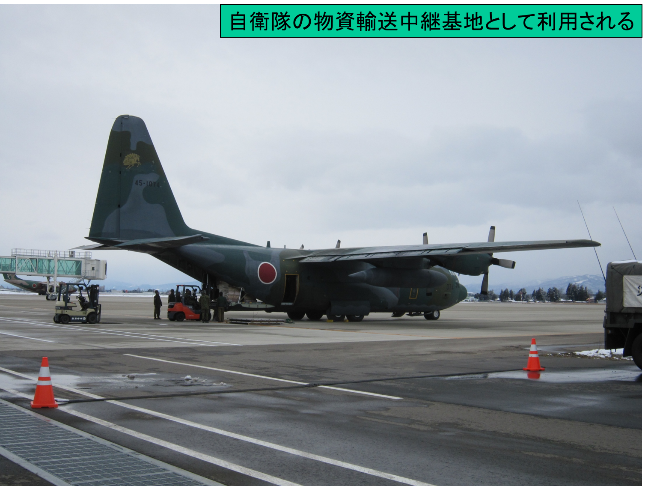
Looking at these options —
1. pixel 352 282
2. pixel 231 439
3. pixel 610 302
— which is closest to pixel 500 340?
pixel 610 302

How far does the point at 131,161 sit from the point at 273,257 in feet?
27.9

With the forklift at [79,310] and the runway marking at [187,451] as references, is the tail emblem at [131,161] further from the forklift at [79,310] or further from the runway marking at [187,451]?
the runway marking at [187,451]

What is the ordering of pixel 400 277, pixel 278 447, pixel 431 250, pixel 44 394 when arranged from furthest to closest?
1. pixel 400 277
2. pixel 431 250
3. pixel 44 394
4. pixel 278 447

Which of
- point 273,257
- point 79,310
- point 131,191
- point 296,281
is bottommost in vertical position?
point 79,310

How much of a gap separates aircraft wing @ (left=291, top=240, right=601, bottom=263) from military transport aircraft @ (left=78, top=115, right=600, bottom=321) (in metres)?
0.05

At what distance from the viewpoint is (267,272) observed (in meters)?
31.0

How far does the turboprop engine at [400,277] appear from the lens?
32188 millimetres

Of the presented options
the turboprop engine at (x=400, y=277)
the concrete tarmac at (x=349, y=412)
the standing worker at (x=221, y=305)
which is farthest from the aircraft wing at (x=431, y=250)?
the concrete tarmac at (x=349, y=412)

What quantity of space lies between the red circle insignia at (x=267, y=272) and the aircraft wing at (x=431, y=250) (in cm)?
154

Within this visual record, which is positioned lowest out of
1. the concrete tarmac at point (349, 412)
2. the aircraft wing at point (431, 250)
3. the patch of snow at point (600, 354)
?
the patch of snow at point (600, 354)

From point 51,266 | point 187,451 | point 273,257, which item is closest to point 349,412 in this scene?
point 187,451

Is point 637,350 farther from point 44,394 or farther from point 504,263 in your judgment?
point 504,263

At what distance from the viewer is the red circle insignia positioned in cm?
3084

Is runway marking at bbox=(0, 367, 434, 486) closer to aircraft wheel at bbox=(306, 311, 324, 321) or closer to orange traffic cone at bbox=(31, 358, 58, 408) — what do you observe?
orange traffic cone at bbox=(31, 358, 58, 408)
